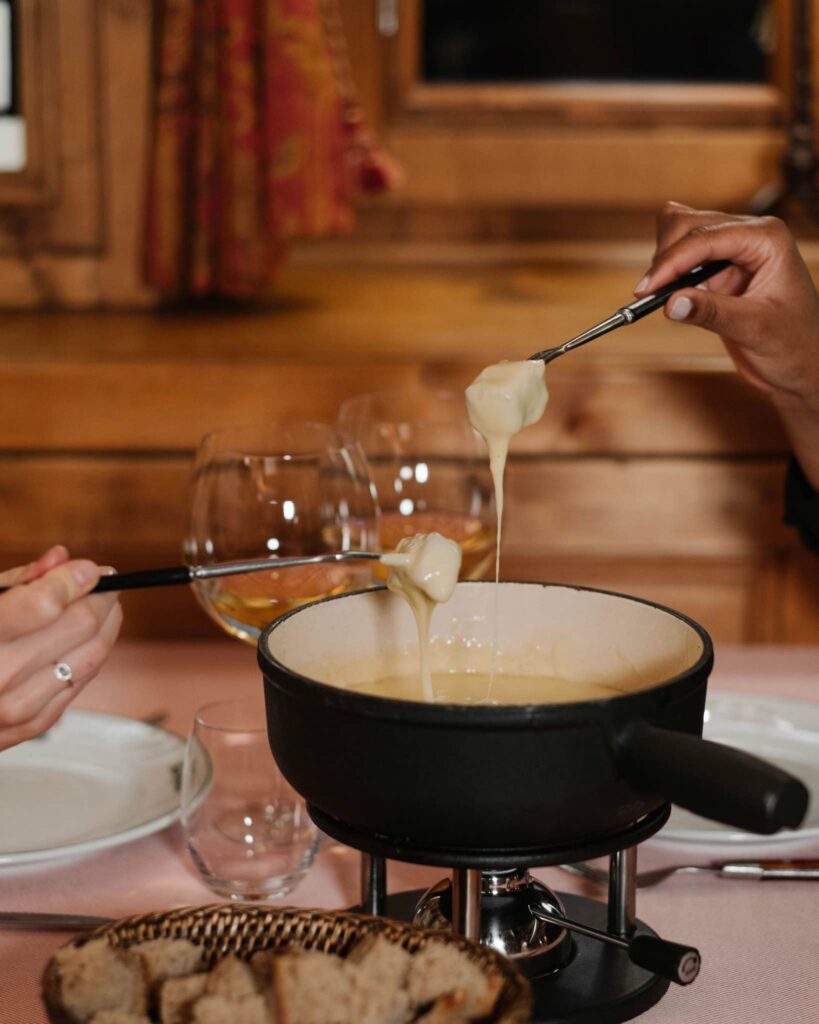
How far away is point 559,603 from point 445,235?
1994mm

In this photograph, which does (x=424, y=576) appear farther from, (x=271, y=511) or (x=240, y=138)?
(x=240, y=138)

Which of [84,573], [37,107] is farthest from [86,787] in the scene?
[37,107]

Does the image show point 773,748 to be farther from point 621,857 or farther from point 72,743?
point 72,743

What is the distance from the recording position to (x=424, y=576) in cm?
76

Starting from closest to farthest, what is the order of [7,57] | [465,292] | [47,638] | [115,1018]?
[115,1018] < [47,638] < [7,57] < [465,292]

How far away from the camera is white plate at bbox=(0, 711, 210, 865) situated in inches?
34.4

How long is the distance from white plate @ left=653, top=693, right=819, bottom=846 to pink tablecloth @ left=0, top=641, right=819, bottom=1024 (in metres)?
0.10

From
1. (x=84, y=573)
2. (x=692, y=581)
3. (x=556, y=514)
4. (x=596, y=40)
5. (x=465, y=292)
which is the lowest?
(x=692, y=581)

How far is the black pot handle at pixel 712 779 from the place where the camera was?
54 cm

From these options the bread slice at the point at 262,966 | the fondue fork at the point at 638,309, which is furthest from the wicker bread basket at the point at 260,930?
the fondue fork at the point at 638,309

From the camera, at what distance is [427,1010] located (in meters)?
0.54

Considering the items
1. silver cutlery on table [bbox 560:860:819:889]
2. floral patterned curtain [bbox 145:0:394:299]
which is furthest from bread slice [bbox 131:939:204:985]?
floral patterned curtain [bbox 145:0:394:299]

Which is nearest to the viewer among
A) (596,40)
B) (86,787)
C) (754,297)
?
(86,787)

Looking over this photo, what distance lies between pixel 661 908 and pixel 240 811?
261mm
